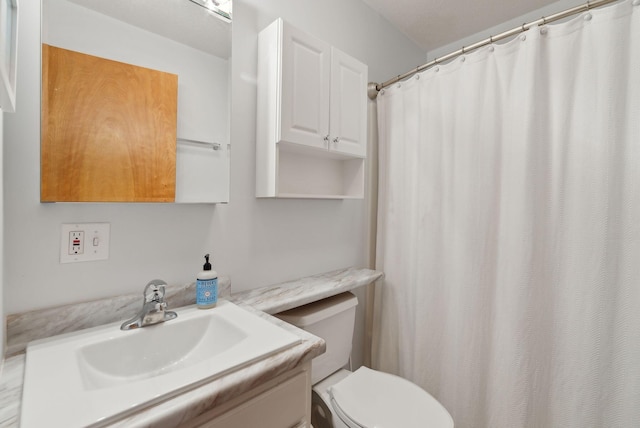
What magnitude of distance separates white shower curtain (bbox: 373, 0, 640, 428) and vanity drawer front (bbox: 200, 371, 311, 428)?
96cm

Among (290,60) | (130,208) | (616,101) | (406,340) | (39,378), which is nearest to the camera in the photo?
(39,378)

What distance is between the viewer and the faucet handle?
902 mm

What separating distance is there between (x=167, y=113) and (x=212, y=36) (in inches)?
14.3

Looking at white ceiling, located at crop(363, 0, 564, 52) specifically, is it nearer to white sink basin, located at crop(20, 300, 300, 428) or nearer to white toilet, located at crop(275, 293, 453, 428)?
white toilet, located at crop(275, 293, 453, 428)

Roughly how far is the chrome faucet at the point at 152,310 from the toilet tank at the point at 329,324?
49 cm

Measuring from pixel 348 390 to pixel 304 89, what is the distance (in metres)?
1.31

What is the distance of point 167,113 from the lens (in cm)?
97

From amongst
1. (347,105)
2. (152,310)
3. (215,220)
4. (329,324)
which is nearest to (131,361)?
(152,310)

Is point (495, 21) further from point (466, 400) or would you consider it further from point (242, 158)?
point (466, 400)

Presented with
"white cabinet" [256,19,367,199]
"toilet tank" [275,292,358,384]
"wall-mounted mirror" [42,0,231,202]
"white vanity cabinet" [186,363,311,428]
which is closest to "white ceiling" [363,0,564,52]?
"white cabinet" [256,19,367,199]

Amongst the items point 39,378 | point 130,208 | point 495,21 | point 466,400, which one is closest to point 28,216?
point 130,208

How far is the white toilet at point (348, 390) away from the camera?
43.0 inches

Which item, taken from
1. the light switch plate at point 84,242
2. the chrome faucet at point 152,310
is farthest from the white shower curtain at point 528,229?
the light switch plate at point 84,242

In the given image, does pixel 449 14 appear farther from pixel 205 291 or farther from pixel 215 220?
pixel 205 291
